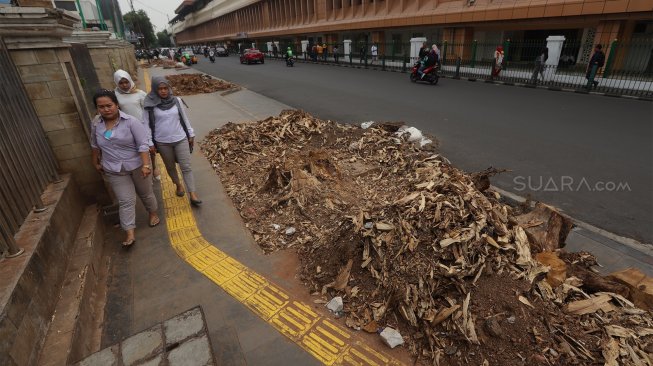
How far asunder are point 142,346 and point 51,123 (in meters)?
3.30

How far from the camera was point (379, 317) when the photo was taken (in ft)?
9.83

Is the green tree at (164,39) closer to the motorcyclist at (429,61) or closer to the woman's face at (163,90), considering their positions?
the motorcyclist at (429,61)

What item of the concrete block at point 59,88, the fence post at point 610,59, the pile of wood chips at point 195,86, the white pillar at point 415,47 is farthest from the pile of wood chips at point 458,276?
the white pillar at point 415,47

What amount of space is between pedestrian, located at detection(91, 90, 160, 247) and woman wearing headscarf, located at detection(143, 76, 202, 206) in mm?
631

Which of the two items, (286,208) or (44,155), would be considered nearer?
(44,155)

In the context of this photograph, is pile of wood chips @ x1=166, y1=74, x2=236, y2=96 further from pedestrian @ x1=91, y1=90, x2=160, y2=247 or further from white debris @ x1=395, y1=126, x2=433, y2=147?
pedestrian @ x1=91, y1=90, x2=160, y2=247

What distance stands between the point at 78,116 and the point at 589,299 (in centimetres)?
587

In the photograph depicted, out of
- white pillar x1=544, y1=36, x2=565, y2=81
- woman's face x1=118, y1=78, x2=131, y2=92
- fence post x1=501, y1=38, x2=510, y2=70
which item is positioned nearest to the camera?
woman's face x1=118, y1=78, x2=131, y2=92

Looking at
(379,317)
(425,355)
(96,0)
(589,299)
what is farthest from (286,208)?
(96,0)

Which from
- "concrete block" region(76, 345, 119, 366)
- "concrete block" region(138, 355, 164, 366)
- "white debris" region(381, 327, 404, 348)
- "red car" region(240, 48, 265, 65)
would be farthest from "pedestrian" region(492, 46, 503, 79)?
"red car" region(240, 48, 265, 65)

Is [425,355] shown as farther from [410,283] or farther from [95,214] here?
[95,214]

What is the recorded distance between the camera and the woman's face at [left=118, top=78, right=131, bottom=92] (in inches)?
195

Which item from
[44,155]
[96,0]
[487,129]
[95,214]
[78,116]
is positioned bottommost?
[487,129]

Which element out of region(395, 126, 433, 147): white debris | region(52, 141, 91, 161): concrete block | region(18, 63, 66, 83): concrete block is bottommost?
region(395, 126, 433, 147): white debris
